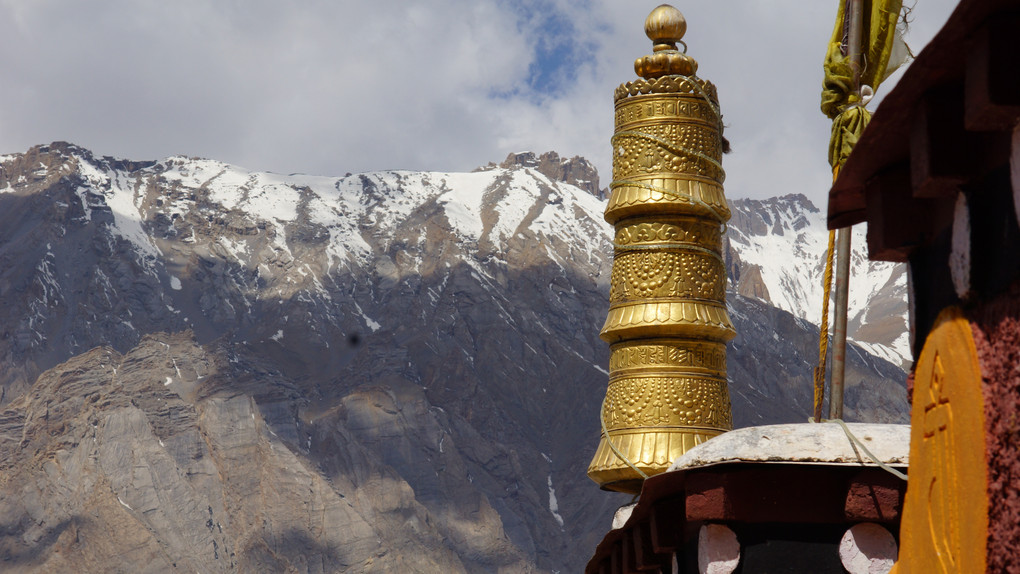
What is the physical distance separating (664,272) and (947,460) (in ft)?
21.8

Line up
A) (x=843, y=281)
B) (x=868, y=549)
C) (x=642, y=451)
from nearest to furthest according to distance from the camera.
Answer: (x=868, y=549), (x=843, y=281), (x=642, y=451)

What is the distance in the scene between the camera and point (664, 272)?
35.6ft

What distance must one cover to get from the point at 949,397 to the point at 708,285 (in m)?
6.70

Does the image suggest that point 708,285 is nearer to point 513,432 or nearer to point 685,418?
point 685,418

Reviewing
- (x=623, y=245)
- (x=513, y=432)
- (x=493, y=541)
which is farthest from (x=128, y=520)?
(x=623, y=245)

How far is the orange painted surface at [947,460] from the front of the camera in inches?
155

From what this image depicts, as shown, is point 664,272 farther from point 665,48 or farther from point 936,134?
point 936,134

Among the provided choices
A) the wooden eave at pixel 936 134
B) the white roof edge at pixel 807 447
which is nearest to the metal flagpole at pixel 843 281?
the white roof edge at pixel 807 447

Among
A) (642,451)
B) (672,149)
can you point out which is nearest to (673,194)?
(672,149)

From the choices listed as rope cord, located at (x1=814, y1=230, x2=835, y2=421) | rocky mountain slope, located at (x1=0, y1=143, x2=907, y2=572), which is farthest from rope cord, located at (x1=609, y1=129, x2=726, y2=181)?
rocky mountain slope, located at (x1=0, y1=143, x2=907, y2=572)

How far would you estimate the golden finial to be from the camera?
11.3m

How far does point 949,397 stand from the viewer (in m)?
4.21

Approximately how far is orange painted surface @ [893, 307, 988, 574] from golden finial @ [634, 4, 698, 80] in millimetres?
6979

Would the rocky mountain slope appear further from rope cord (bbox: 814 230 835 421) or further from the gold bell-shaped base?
rope cord (bbox: 814 230 835 421)
